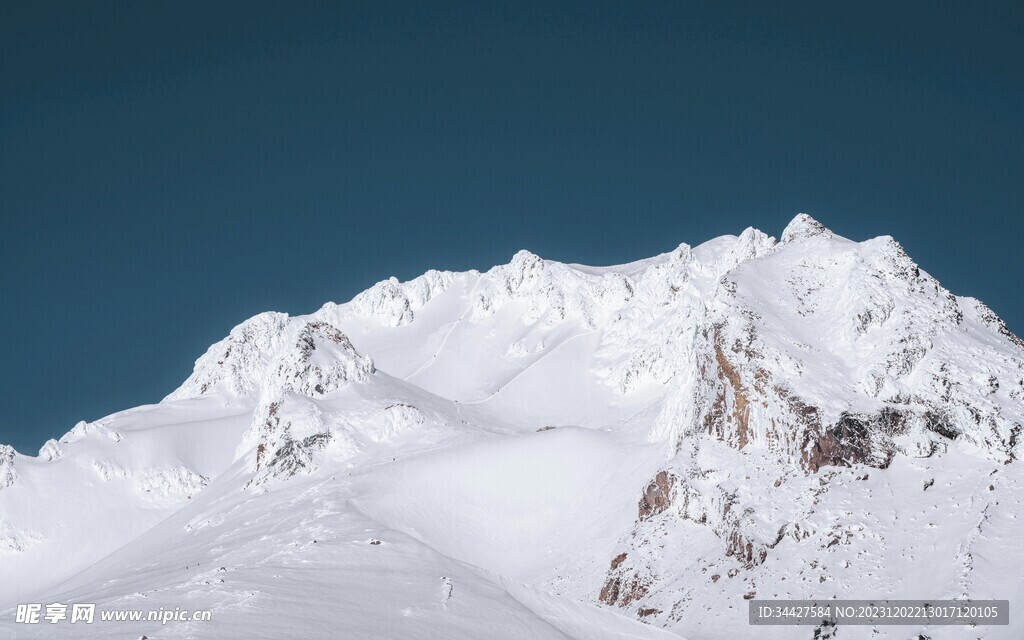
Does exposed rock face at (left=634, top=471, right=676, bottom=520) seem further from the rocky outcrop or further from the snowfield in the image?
the rocky outcrop

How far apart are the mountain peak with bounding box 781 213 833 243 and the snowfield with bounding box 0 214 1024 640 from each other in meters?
0.32

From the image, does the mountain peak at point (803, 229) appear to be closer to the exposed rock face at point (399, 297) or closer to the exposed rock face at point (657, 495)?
the exposed rock face at point (657, 495)

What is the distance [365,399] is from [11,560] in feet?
166

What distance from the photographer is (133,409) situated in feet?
482

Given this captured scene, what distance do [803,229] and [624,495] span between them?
3204 centimetres

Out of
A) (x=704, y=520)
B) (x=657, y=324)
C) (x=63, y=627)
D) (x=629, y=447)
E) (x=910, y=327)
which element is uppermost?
(x=657, y=324)

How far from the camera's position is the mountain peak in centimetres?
8696

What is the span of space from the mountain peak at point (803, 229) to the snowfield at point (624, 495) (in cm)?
32

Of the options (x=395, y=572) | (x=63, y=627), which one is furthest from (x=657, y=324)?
(x=63, y=627)

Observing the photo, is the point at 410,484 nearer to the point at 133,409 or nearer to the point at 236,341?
the point at 133,409

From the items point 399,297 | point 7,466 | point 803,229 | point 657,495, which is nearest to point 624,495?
point 657,495

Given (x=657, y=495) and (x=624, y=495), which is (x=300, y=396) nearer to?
(x=624, y=495)

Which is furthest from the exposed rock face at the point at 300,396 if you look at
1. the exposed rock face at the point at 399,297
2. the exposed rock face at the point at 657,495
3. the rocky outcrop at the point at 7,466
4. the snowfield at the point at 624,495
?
the exposed rock face at the point at 399,297

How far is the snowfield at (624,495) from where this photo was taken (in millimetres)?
36500
